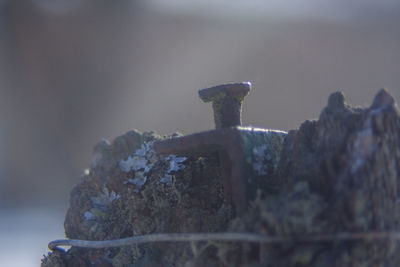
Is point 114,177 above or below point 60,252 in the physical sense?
above

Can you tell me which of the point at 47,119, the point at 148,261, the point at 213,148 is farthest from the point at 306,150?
the point at 47,119

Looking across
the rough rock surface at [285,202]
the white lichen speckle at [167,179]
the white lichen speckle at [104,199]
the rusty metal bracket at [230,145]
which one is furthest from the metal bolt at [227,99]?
the white lichen speckle at [104,199]

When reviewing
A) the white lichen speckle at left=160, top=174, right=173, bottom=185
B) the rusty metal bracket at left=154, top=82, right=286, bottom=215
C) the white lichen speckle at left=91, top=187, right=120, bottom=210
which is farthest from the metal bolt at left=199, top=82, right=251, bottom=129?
the white lichen speckle at left=91, top=187, right=120, bottom=210

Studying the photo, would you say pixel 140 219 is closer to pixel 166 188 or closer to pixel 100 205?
pixel 166 188

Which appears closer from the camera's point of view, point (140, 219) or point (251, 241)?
point (251, 241)

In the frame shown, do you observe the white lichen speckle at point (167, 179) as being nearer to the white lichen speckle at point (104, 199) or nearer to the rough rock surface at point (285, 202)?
the rough rock surface at point (285, 202)
